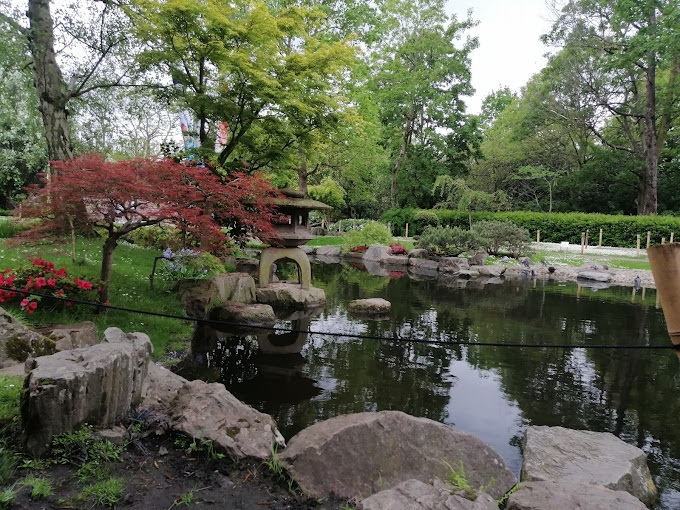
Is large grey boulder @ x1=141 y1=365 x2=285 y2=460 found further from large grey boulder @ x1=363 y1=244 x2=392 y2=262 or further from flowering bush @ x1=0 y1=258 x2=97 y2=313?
large grey boulder @ x1=363 y1=244 x2=392 y2=262

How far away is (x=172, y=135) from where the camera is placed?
27969 mm

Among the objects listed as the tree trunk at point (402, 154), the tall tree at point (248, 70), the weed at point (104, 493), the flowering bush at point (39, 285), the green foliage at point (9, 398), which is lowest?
the weed at point (104, 493)

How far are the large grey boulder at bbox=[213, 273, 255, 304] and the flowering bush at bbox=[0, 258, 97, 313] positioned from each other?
2.64 metres

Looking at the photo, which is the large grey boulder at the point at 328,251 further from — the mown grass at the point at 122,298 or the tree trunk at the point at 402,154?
the mown grass at the point at 122,298

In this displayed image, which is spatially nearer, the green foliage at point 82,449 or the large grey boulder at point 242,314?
the green foliage at point 82,449

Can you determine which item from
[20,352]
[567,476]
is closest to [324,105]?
[20,352]

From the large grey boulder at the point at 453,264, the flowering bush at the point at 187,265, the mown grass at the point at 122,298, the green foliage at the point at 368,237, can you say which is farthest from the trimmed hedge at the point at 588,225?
the mown grass at the point at 122,298

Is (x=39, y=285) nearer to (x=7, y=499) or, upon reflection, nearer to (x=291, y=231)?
(x=7, y=499)

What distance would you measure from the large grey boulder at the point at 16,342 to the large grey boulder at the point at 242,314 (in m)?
3.77

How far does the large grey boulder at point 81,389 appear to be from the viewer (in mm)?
2623

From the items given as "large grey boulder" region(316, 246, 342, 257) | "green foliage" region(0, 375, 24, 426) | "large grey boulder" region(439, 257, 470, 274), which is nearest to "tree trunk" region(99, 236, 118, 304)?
"green foliage" region(0, 375, 24, 426)

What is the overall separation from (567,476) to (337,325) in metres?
5.33

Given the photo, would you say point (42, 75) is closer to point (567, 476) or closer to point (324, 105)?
point (324, 105)

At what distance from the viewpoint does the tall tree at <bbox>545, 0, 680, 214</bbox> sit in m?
21.8
